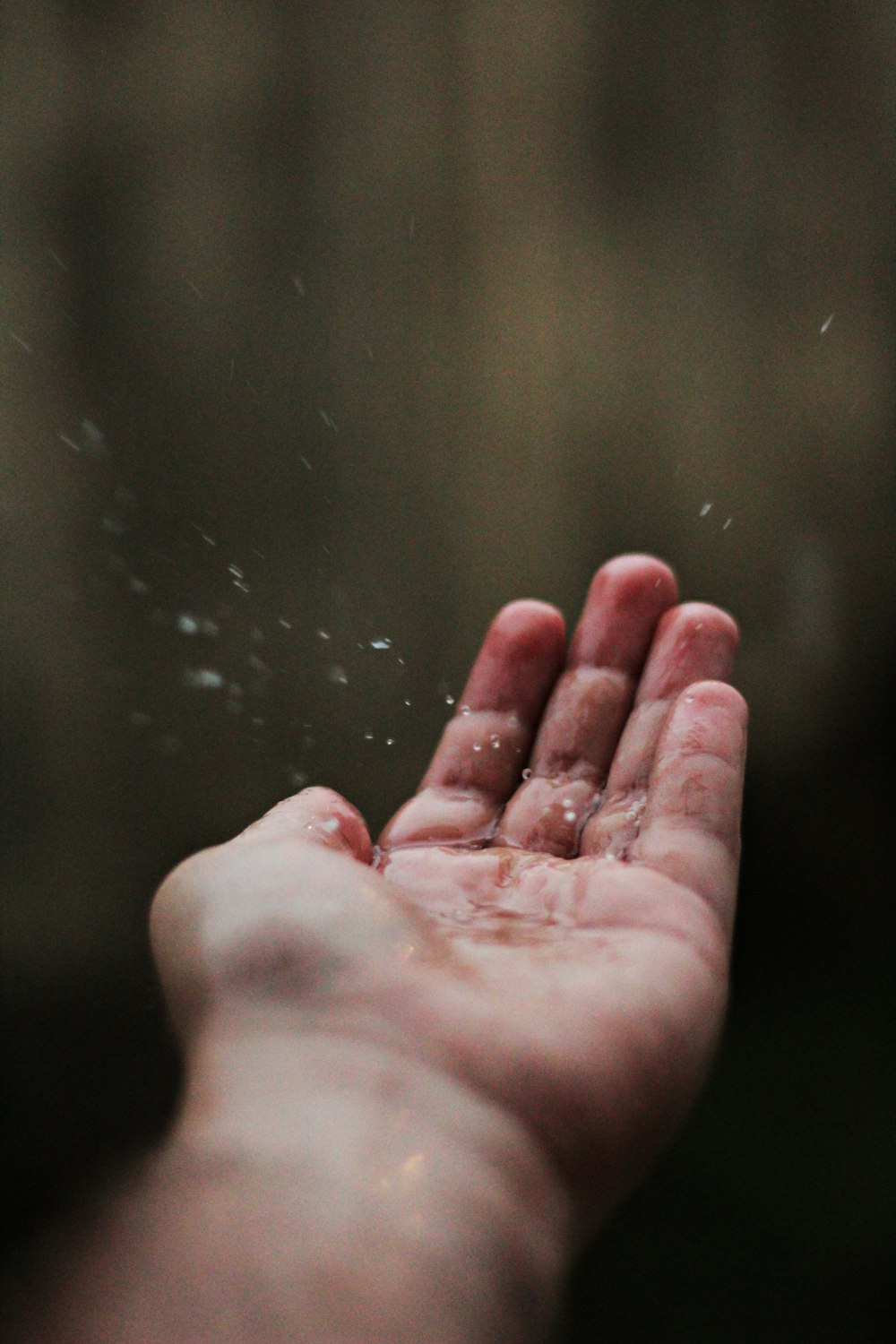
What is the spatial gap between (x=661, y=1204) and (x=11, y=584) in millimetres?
Answer: 1063

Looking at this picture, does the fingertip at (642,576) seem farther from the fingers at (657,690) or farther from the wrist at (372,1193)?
the wrist at (372,1193)

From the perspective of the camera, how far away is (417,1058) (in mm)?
517

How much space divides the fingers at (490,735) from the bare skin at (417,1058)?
0.14 ft

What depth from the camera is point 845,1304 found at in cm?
98

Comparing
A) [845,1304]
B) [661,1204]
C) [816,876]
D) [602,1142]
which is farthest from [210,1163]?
[816,876]

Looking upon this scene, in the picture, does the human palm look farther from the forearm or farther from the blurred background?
the blurred background

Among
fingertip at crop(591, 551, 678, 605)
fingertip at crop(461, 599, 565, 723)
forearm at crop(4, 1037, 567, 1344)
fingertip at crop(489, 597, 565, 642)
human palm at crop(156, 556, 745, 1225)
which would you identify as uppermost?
fingertip at crop(591, 551, 678, 605)

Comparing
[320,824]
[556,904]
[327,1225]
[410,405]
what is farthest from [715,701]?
[410,405]

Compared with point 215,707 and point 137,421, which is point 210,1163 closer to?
point 215,707

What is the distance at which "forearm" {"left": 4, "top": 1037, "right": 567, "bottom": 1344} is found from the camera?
433 millimetres

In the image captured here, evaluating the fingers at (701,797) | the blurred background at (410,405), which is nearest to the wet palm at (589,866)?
the fingers at (701,797)

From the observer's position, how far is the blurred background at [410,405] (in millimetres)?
1258

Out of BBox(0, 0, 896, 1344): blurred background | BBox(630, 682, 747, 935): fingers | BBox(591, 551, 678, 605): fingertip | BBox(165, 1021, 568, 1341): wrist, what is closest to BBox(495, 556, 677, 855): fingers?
BBox(591, 551, 678, 605): fingertip

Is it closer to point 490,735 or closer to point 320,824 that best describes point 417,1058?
point 320,824
